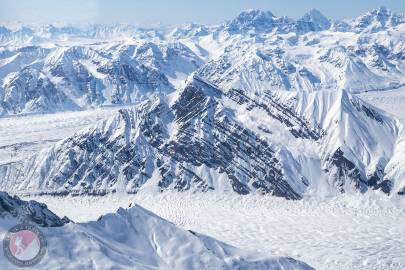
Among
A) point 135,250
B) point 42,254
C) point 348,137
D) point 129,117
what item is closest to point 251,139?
point 348,137

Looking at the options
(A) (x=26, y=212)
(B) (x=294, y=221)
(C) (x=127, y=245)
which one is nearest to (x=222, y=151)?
(B) (x=294, y=221)

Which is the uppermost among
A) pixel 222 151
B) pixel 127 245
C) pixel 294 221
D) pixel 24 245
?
pixel 24 245

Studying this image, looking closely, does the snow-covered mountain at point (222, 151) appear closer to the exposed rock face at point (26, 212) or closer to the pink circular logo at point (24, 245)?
the exposed rock face at point (26, 212)

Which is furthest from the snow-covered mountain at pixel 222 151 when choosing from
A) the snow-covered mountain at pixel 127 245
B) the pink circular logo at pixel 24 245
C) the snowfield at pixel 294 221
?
the pink circular logo at pixel 24 245

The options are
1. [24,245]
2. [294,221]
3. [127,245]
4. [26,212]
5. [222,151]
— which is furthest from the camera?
[222,151]

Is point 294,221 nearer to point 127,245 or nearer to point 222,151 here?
point 222,151

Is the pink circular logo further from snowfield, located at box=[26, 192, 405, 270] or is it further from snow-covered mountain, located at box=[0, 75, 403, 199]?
snow-covered mountain, located at box=[0, 75, 403, 199]

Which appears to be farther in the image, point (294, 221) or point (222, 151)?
point (222, 151)
